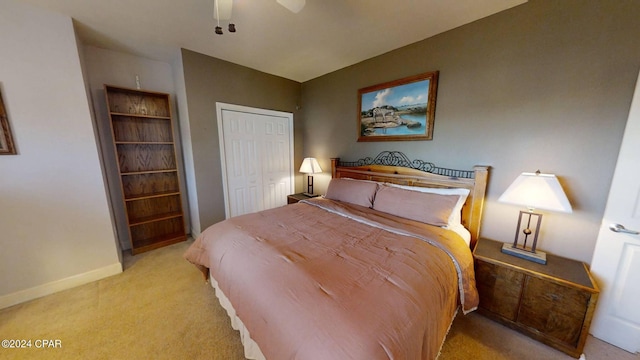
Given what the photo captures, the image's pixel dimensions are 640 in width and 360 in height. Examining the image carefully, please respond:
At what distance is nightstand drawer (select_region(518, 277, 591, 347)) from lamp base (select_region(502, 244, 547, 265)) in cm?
18

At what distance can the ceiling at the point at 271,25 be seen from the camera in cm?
174

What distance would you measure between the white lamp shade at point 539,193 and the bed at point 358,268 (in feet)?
1.11

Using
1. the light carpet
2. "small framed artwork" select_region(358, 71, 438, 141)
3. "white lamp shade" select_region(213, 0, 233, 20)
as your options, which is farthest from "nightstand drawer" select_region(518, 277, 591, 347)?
"white lamp shade" select_region(213, 0, 233, 20)

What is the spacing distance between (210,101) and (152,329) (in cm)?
251

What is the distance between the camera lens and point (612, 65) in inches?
56.4

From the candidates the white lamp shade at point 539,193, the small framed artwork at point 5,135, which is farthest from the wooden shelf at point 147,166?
the white lamp shade at point 539,193

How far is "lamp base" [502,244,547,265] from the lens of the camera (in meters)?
1.56

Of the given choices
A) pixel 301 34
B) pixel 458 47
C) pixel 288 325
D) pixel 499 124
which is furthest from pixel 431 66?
pixel 288 325

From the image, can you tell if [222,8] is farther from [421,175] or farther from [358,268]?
[421,175]

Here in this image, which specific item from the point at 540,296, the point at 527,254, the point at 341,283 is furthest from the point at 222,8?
the point at 540,296

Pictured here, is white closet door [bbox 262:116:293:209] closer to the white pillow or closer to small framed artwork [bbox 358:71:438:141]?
small framed artwork [bbox 358:71:438:141]

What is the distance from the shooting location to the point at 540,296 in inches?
57.4

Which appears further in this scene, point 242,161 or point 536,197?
point 242,161

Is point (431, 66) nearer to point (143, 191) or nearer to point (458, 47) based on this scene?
point (458, 47)
